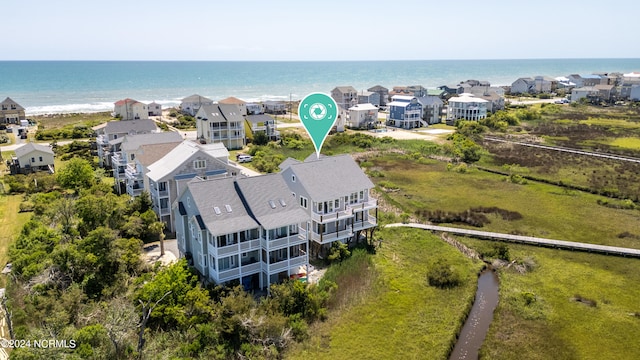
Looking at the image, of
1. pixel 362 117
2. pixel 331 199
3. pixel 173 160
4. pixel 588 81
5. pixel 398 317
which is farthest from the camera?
pixel 588 81

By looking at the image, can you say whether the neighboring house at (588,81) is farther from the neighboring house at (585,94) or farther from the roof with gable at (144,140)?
the roof with gable at (144,140)

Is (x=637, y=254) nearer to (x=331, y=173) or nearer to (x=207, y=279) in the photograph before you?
(x=331, y=173)

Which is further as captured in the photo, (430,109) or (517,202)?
(430,109)

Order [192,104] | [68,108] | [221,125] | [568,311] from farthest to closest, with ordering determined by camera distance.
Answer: [68,108] → [192,104] → [221,125] → [568,311]

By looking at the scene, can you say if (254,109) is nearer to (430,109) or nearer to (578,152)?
(430,109)

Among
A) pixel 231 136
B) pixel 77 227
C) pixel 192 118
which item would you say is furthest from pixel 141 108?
pixel 77 227

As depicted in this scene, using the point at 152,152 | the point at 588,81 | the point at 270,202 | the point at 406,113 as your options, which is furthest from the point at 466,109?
the point at 588,81
